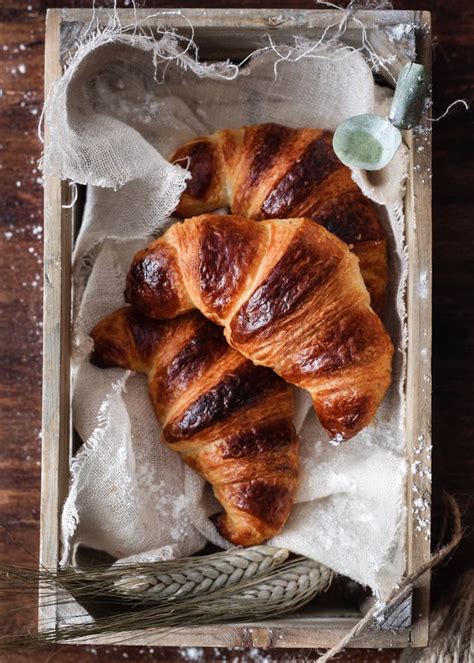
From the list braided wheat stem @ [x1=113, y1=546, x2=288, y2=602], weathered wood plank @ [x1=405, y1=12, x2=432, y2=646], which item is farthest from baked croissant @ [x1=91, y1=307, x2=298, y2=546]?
weathered wood plank @ [x1=405, y1=12, x2=432, y2=646]

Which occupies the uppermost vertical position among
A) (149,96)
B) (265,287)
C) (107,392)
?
(149,96)

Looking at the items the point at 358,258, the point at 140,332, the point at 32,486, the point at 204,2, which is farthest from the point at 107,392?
the point at 204,2

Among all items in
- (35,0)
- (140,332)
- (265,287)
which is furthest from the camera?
(35,0)

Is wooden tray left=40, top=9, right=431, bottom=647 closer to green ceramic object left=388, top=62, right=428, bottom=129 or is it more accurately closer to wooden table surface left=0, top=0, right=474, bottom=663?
green ceramic object left=388, top=62, right=428, bottom=129

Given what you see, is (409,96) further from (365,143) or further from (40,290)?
(40,290)

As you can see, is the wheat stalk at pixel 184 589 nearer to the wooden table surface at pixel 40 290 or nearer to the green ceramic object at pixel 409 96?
the wooden table surface at pixel 40 290

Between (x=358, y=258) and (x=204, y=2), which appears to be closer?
(x=358, y=258)

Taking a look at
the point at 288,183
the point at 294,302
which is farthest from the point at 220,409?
the point at 288,183

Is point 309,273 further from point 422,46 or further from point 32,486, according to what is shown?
point 32,486
